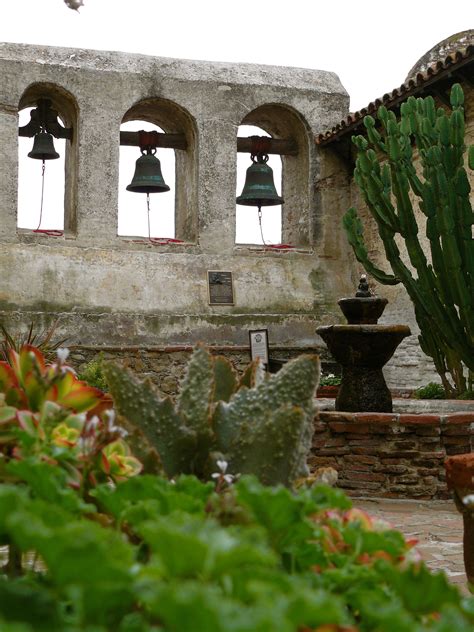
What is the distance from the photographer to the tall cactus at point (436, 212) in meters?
8.54

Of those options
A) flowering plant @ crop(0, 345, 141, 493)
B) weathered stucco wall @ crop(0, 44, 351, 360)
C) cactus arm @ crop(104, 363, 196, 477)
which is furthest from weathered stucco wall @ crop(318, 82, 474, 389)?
flowering plant @ crop(0, 345, 141, 493)

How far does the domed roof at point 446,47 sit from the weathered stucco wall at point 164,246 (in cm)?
143

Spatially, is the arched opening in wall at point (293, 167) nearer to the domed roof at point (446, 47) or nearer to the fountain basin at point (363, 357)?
the domed roof at point (446, 47)

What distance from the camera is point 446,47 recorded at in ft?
44.0

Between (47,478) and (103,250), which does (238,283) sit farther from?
(47,478)

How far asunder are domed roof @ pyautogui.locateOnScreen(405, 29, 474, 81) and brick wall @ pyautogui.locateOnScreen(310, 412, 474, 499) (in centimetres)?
777

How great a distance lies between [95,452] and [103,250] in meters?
11.2

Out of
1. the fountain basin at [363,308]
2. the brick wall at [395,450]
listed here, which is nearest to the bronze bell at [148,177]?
the fountain basin at [363,308]

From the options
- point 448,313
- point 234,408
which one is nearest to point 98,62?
point 448,313

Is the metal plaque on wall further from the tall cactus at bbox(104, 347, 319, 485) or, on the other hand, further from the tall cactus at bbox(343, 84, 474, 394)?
the tall cactus at bbox(104, 347, 319, 485)

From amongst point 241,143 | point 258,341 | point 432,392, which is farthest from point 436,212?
A: point 241,143

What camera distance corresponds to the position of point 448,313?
8828mm

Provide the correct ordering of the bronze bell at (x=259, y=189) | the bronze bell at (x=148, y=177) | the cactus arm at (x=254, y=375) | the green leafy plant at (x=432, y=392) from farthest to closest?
the bronze bell at (x=259, y=189)
the bronze bell at (x=148, y=177)
the green leafy plant at (x=432, y=392)
the cactus arm at (x=254, y=375)

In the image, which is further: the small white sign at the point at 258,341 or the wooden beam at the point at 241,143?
the wooden beam at the point at 241,143
